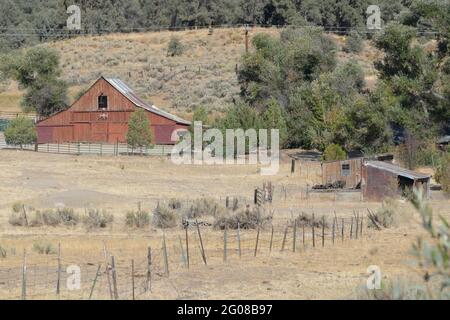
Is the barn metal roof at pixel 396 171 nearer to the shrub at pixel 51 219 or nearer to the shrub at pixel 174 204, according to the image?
the shrub at pixel 174 204

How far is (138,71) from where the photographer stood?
96.8 m

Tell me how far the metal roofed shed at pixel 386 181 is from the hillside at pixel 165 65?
149ft

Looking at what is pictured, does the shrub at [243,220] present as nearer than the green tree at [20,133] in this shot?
Yes

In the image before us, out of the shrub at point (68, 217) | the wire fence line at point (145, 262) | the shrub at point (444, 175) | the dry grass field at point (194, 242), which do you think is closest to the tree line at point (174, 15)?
the dry grass field at point (194, 242)

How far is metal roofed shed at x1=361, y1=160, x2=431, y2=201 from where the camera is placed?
35.9m

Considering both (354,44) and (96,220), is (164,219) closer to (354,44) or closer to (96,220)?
(96,220)

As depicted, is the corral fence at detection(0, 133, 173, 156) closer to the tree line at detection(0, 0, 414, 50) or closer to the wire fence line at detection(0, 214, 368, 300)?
the wire fence line at detection(0, 214, 368, 300)

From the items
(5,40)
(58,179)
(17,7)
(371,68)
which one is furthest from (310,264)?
(17,7)

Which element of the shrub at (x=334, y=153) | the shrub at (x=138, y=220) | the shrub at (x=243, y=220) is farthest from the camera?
the shrub at (x=334, y=153)

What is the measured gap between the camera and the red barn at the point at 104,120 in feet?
217

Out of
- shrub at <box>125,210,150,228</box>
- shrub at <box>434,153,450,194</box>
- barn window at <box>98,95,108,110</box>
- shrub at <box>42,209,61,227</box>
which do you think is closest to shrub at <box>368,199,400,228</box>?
shrub at <box>125,210,150,228</box>

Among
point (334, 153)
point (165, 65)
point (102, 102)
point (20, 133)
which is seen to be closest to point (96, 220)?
point (334, 153)

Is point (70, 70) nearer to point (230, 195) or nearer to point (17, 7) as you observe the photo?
point (17, 7)

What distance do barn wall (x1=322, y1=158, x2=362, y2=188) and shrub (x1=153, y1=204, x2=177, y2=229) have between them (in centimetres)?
1188
